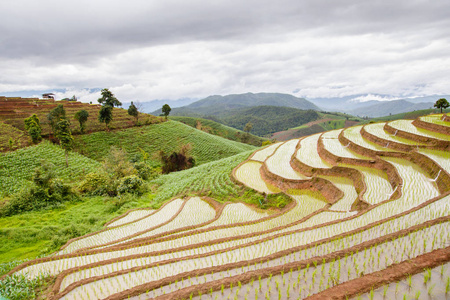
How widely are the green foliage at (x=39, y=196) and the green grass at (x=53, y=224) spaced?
2.92 ft

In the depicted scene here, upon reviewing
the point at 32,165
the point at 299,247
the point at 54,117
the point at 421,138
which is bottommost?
the point at 299,247

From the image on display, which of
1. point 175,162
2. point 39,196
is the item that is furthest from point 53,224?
point 175,162

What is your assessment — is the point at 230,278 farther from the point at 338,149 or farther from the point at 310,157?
the point at 338,149

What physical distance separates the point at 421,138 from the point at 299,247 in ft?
61.7

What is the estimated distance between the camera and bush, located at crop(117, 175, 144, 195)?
20.8 meters

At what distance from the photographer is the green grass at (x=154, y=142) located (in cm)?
4069

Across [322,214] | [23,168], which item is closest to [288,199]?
[322,214]

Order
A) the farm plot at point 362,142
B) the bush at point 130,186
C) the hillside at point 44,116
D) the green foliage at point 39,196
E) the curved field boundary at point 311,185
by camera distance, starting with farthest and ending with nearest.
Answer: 1. the hillside at point 44,116
2. the bush at point 130,186
3. the farm plot at point 362,142
4. the green foliage at point 39,196
5. the curved field boundary at point 311,185

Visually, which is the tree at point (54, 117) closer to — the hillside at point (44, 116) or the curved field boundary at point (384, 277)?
the hillside at point (44, 116)

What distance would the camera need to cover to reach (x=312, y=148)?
25406mm

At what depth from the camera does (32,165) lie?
27797 mm

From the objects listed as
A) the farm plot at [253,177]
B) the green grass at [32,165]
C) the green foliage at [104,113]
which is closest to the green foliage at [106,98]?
the green foliage at [104,113]

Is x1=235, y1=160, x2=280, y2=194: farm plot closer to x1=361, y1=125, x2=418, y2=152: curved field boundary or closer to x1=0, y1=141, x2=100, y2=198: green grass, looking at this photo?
x1=361, y1=125, x2=418, y2=152: curved field boundary

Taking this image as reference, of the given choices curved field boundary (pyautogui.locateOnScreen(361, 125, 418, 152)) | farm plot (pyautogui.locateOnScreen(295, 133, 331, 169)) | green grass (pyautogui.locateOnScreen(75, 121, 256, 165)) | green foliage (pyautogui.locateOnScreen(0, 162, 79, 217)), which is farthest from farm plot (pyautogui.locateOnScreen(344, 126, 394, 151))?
green foliage (pyautogui.locateOnScreen(0, 162, 79, 217))
